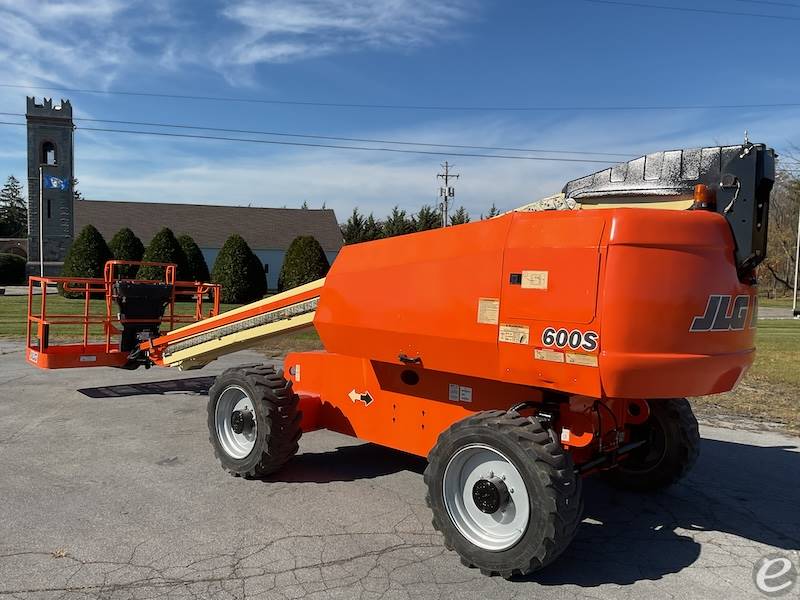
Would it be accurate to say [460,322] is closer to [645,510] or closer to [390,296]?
[390,296]

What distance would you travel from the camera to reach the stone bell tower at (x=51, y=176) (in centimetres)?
4709

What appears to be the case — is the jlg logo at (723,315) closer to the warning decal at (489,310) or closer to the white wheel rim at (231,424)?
the warning decal at (489,310)

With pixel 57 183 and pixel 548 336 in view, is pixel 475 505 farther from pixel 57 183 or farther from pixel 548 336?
pixel 57 183

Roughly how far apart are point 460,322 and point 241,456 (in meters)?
2.61

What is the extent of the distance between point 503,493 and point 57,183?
4910 cm

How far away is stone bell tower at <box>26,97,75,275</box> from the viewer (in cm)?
4709

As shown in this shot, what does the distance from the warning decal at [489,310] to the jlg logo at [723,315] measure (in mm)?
1092

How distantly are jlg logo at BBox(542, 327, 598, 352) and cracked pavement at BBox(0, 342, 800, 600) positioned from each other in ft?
4.56

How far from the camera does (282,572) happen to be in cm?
382

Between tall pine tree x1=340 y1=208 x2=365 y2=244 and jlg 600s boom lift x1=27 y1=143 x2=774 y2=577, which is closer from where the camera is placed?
jlg 600s boom lift x1=27 y1=143 x2=774 y2=577

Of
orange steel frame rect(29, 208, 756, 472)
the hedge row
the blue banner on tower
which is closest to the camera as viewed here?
orange steel frame rect(29, 208, 756, 472)

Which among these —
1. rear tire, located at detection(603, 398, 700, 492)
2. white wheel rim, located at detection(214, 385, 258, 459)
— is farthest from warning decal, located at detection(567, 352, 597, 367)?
white wheel rim, located at detection(214, 385, 258, 459)

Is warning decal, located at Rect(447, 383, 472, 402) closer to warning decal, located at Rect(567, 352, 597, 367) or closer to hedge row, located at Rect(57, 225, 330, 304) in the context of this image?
warning decal, located at Rect(567, 352, 597, 367)

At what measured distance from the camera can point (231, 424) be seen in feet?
18.7
